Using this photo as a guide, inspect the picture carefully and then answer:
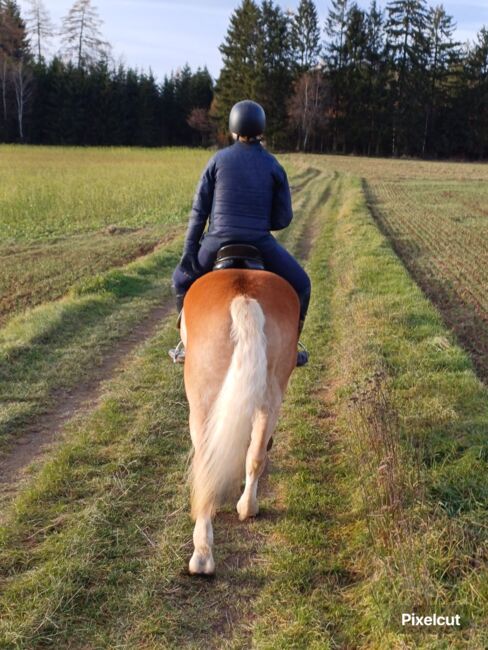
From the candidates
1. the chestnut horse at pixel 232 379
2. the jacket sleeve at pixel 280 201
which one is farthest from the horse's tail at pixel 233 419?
the jacket sleeve at pixel 280 201

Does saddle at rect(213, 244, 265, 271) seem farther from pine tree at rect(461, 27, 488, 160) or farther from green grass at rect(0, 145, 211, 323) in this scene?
pine tree at rect(461, 27, 488, 160)

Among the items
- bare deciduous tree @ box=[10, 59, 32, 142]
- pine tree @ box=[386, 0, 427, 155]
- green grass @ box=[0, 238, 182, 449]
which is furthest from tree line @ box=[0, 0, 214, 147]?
green grass @ box=[0, 238, 182, 449]

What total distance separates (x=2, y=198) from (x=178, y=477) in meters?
16.8

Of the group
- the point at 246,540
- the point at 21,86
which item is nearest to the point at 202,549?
the point at 246,540

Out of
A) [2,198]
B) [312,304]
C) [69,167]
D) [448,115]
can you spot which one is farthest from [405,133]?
[312,304]

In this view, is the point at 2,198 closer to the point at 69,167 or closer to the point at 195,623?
the point at 69,167

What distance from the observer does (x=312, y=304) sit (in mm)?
8688

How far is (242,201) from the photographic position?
13.0ft

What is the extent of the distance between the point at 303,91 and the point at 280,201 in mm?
58860

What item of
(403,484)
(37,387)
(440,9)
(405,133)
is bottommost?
(37,387)

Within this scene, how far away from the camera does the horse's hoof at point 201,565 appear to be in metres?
3.10

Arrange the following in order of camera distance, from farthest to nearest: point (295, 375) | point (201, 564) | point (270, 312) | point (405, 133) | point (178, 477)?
point (405, 133) → point (295, 375) → point (178, 477) → point (270, 312) → point (201, 564)

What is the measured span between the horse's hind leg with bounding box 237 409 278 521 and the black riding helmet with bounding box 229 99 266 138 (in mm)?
1991

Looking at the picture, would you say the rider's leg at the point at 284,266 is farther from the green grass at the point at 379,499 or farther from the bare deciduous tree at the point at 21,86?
the bare deciduous tree at the point at 21,86
